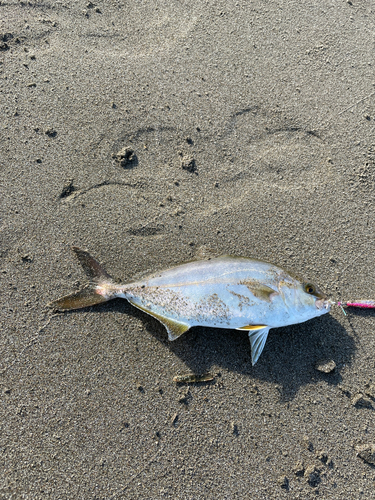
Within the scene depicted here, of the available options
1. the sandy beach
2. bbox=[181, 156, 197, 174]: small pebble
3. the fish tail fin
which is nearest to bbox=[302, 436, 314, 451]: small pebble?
the sandy beach

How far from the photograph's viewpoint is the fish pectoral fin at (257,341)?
8.29 feet

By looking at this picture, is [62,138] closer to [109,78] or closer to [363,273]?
[109,78]

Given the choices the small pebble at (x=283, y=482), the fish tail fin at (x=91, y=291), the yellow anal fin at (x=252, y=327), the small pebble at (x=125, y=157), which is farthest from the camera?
the small pebble at (x=125, y=157)

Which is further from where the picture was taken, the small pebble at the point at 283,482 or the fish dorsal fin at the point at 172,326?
the fish dorsal fin at the point at 172,326

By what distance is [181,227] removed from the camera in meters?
2.89

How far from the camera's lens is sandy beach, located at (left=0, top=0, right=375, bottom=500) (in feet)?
7.98

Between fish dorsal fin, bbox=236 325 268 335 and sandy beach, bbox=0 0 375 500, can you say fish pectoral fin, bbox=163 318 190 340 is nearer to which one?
sandy beach, bbox=0 0 375 500

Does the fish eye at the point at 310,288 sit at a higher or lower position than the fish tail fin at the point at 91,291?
higher

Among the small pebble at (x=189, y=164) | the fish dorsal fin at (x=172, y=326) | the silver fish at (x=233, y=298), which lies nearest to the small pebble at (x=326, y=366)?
the silver fish at (x=233, y=298)

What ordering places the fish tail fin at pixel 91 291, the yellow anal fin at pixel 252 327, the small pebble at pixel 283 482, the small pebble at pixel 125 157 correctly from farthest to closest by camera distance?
1. the small pebble at pixel 125 157
2. the fish tail fin at pixel 91 291
3. the yellow anal fin at pixel 252 327
4. the small pebble at pixel 283 482

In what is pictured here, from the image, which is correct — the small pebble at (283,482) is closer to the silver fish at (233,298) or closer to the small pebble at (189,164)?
the silver fish at (233,298)

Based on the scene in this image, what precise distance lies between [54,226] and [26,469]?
197cm

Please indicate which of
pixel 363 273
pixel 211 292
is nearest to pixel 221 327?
pixel 211 292

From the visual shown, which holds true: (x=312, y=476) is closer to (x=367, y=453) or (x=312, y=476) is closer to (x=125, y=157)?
(x=367, y=453)
